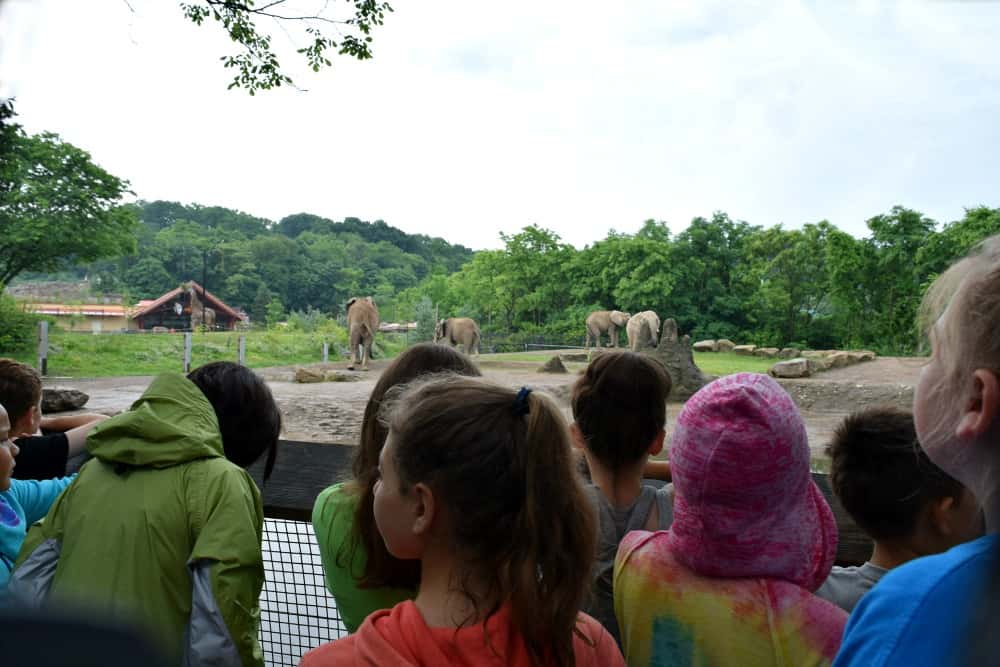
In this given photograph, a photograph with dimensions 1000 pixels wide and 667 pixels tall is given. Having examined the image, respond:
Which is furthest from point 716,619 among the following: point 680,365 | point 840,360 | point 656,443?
point 840,360

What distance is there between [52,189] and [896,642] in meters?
19.3

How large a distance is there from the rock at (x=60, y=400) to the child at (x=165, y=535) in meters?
8.78

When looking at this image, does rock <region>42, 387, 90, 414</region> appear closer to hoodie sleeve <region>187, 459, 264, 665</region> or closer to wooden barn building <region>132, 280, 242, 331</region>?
hoodie sleeve <region>187, 459, 264, 665</region>

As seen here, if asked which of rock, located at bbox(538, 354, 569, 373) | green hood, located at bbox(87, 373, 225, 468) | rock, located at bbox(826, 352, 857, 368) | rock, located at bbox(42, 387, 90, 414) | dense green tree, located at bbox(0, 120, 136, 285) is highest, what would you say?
dense green tree, located at bbox(0, 120, 136, 285)

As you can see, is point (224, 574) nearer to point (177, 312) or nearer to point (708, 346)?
point (708, 346)

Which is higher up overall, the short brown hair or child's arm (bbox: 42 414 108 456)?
the short brown hair

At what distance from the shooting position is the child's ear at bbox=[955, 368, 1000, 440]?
0.43 m

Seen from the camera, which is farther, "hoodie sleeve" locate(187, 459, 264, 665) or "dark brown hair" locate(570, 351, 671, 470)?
"dark brown hair" locate(570, 351, 671, 470)

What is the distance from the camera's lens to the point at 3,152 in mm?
296

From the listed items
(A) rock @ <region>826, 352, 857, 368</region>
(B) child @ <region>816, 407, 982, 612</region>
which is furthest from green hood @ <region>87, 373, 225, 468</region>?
(A) rock @ <region>826, 352, 857, 368</region>

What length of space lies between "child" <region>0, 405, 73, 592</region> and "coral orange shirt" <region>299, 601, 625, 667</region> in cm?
77

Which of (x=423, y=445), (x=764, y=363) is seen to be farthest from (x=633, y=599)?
(x=764, y=363)

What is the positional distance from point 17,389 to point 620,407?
3.65 feet

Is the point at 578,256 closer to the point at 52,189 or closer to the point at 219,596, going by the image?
the point at 52,189
